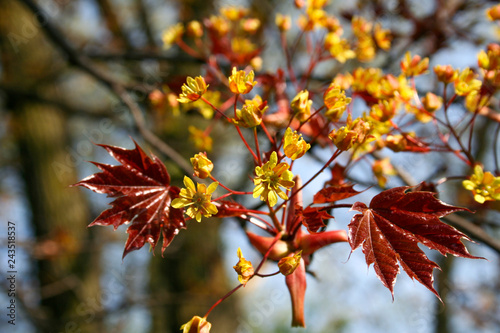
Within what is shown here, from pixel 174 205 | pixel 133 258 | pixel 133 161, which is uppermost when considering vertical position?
pixel 133 258

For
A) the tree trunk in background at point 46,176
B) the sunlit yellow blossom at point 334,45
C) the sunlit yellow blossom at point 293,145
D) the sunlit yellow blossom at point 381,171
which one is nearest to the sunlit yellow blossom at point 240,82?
the sunlit yellow blossom at point 293,145

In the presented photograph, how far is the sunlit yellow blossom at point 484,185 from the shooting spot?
3.50 ft

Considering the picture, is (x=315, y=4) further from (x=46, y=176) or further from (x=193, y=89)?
(x=46, y=176)

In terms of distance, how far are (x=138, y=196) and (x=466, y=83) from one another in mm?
1078

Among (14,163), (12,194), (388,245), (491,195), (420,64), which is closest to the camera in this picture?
(388,245)

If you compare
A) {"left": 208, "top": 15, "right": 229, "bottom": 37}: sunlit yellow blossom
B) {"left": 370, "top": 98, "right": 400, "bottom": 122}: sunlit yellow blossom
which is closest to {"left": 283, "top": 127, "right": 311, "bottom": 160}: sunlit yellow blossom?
{"left": 370, "top": 98, "right": 400, "bottom": 122}: sunlit yellow blossom

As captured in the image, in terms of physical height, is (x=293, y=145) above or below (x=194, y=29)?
below

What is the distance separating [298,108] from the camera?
3.57 feet

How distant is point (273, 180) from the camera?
942mm

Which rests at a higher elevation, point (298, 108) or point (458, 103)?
point (458, 103)

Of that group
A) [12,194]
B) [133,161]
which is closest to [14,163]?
[12,194]

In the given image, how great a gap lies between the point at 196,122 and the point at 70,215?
1.74 m

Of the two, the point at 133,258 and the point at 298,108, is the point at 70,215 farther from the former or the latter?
the point at 298,108

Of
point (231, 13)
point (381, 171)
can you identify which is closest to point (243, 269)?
point (381, 171)
